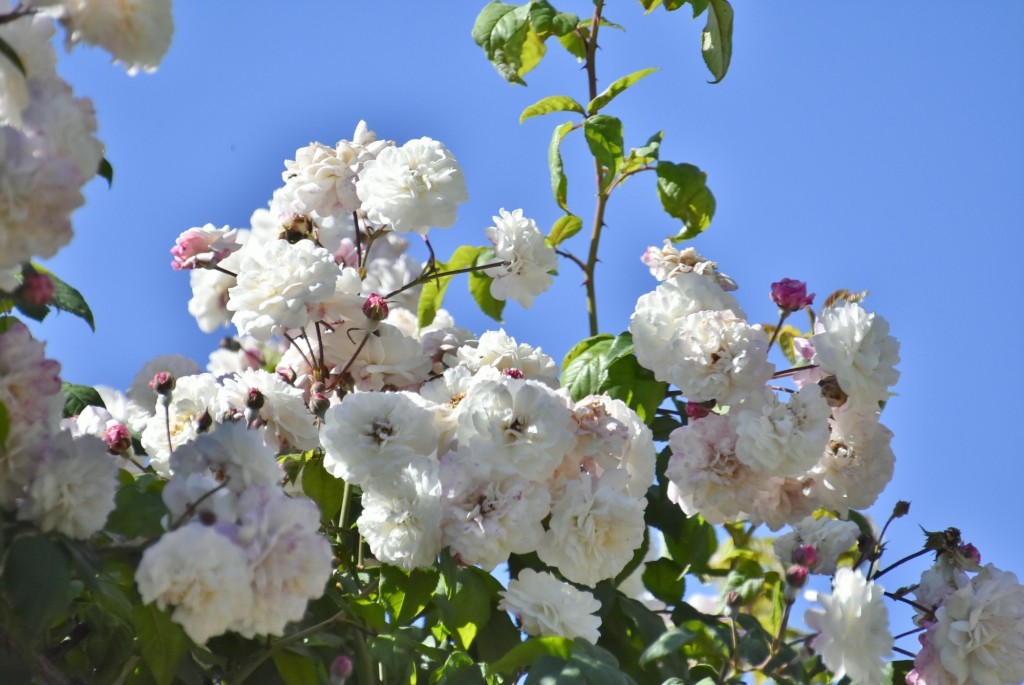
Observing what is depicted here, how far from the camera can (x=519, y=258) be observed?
74.5 inches

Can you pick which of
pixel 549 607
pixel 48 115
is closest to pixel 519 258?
pixel 549 607

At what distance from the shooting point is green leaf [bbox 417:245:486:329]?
2.13 metres

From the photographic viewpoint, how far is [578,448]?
1635 millimetres

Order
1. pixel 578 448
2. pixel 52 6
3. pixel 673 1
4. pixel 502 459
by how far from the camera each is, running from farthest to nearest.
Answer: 1. pixel 673 1
2. pixel 578 448
3. pixel 502 459
4. pixel 52 6

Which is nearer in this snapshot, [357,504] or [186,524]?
[186,524]

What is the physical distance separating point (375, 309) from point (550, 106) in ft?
1.97

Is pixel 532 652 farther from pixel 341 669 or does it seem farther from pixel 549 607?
pixel 341 669

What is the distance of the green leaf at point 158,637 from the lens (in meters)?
1.16

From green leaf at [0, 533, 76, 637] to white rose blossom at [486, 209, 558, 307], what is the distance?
0.93 meters

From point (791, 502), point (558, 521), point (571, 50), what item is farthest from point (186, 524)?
point (571, 50)

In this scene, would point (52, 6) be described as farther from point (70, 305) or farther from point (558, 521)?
point (558, 521)

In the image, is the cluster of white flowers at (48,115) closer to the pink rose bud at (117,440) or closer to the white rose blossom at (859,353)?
the pink rose bud at (117,440)

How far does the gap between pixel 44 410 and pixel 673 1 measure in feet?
4.11

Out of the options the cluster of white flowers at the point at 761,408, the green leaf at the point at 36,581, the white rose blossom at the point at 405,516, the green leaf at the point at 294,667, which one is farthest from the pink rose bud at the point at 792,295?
the green leaf at the point at 36,581
